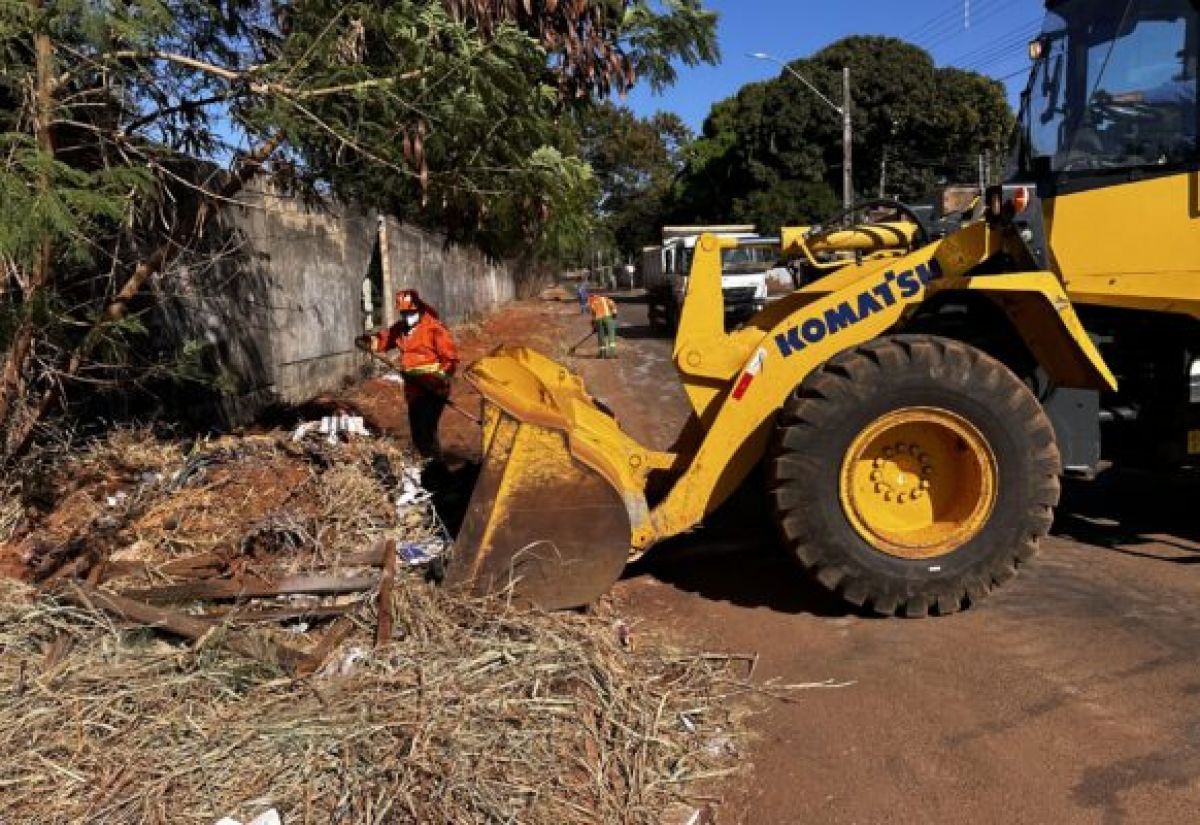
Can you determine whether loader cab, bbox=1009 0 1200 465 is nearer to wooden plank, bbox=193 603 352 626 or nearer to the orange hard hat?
wooden plank, bbox=193 603 352 626

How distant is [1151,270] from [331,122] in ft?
13.8

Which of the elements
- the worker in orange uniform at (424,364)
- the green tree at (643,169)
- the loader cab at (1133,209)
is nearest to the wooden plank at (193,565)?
the worker in orange uniform at (424,364)

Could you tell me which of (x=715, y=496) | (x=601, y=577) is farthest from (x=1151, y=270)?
(x=601, y=577)

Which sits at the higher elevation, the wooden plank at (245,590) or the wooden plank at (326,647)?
the wooden plank at (245,590)

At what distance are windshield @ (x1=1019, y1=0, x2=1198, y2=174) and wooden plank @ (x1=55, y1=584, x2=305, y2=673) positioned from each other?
4.89 meters

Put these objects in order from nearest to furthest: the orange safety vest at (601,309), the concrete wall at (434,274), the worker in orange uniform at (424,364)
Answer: the worker in orange uniform at (424,364), the concrete wall at (434,274), the orange safety vest at (601,309)

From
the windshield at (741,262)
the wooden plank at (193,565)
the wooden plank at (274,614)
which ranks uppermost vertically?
the windshield at (741,262)

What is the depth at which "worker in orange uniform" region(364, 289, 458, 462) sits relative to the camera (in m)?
7.42

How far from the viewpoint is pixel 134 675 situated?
372 centimetres

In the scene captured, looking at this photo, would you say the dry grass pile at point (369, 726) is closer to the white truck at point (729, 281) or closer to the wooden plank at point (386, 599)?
the wooden plank at point (386, 599)

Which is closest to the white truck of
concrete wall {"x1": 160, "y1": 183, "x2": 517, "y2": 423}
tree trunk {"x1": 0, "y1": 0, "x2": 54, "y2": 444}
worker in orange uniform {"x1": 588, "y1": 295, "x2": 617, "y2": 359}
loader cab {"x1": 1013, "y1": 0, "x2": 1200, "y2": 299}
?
worker in orange uniform {"x1": 588, "y1": 295, "x2": 617, "y2": 359}

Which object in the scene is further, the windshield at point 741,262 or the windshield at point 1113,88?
the windshield at point 741,262

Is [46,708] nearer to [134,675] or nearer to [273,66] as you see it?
[134,675]

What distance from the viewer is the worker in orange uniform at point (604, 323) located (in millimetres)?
18484
